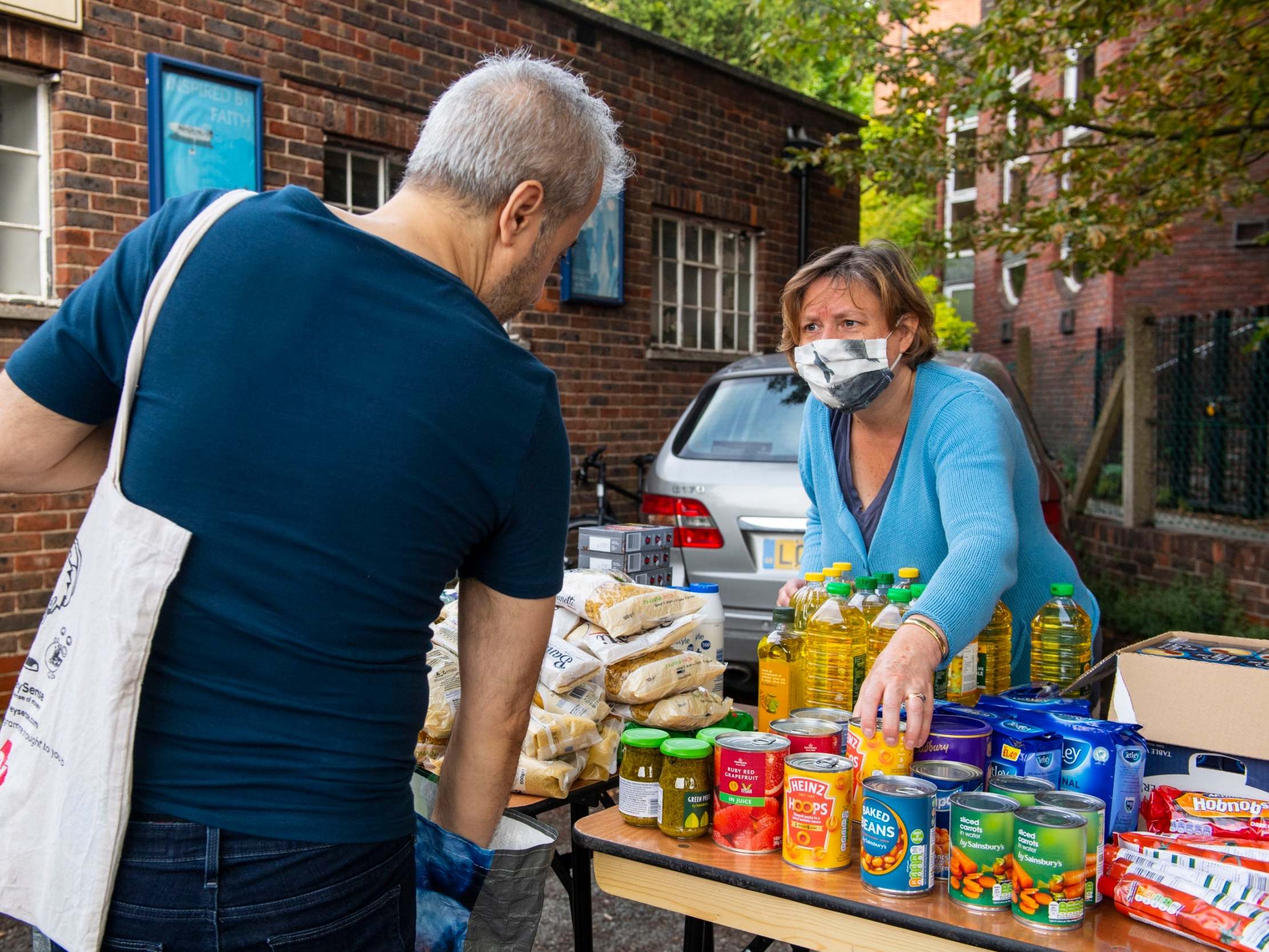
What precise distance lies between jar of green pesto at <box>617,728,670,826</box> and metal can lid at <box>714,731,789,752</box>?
126 millimetres

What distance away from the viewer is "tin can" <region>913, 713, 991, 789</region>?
6.12 feet

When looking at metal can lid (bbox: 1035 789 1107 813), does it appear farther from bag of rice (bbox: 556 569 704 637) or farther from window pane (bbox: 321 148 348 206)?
window pane (bbox: 321 148 348 206)

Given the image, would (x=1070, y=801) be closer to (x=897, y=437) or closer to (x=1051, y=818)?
(x=1051, y=818)

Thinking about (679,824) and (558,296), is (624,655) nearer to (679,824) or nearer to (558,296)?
(679,824)

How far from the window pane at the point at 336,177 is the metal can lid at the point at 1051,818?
A: 6.32 metres

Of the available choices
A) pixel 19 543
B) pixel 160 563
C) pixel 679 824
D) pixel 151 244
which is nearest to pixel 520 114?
pixel 151 244

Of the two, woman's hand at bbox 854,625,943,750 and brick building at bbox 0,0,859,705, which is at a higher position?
brick building at bbox 0,0,859,705

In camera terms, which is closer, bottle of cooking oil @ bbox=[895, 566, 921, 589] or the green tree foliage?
bottle of cooking oil @ bbox=[895, 566, 921, 589]

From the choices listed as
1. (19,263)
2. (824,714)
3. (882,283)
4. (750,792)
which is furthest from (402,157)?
(750,792)

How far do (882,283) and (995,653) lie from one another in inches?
36.5

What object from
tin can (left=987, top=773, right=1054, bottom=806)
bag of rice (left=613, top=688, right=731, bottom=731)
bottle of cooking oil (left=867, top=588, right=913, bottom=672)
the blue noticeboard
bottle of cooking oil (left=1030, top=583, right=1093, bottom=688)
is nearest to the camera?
tin can (left=987, top=773, right=1054, bottom=806)

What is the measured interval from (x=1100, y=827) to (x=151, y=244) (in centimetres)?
159

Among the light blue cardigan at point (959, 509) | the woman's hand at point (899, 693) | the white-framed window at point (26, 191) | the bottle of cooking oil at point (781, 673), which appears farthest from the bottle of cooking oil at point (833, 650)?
the white-framed window at point (26, 191)

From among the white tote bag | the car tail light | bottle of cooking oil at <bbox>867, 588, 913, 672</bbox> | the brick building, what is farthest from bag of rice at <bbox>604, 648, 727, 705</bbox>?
the brick building
